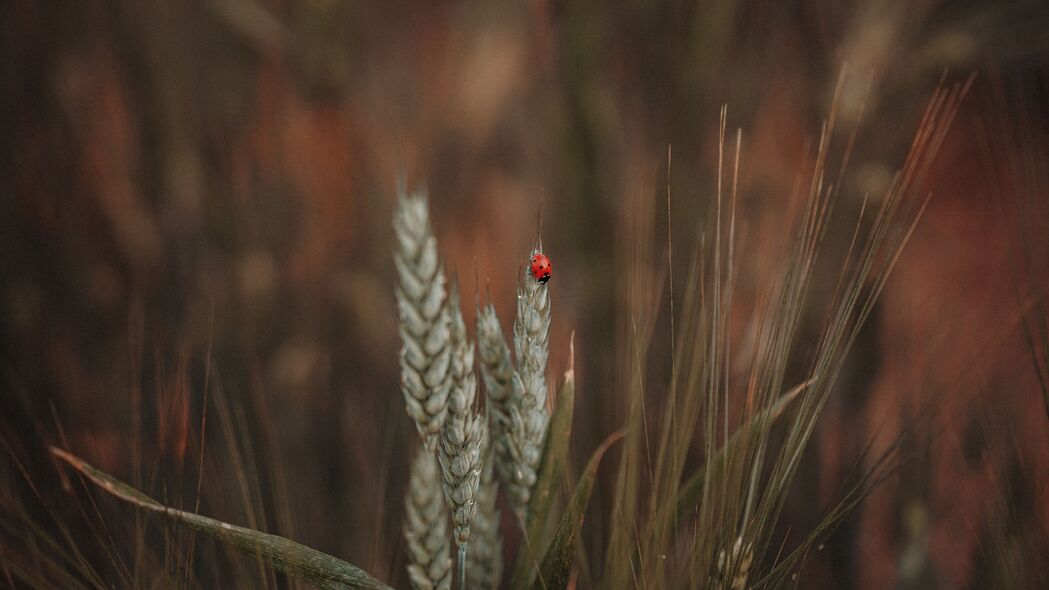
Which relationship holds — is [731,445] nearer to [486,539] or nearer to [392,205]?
[486,539]

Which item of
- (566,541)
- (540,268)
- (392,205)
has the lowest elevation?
(566,541)

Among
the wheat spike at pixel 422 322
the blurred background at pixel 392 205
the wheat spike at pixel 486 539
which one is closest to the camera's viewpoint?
the wheat spike at pixel 422 322

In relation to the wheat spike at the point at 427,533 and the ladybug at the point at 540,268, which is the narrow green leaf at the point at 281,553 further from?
the ladybug at the point at 540,268

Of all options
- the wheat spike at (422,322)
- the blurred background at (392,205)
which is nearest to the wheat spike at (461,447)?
the wheat spike at (422,322)

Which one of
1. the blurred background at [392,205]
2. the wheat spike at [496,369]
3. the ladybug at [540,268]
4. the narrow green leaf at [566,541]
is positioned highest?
the blurred background at [392,205]

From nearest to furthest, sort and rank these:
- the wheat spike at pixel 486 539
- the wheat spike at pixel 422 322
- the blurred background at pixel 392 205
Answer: the wheat spike at pixel 422 322 < the wheat spike at pixel 486 539 < the blurred background at pixel 392 205

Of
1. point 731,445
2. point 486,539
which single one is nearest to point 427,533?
point 486,539

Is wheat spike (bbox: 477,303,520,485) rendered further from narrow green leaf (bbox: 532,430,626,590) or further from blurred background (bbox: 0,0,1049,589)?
blurred background (bbox: 0,0,1049,589)
